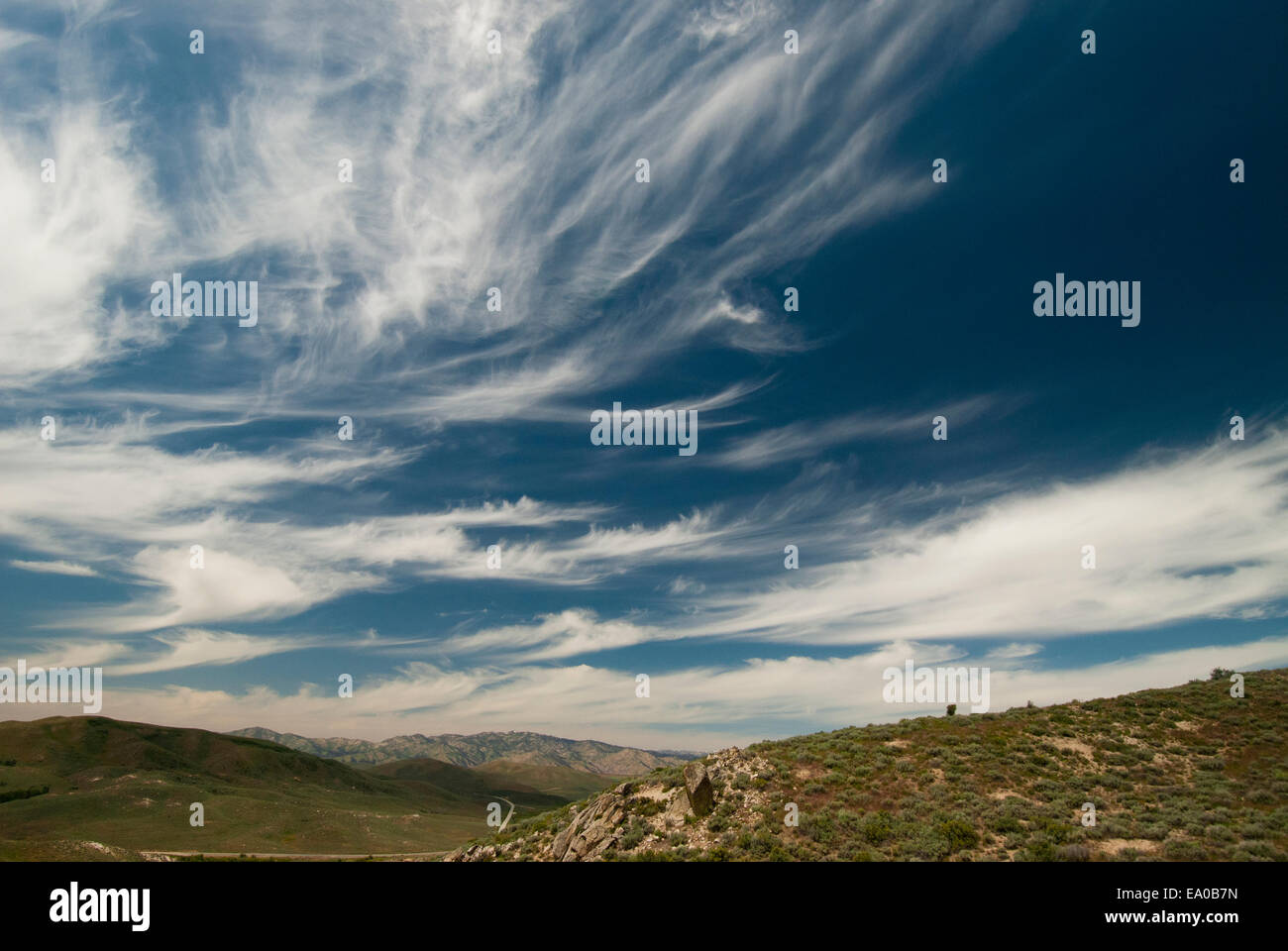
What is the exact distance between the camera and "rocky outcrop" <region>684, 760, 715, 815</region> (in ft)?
96.7

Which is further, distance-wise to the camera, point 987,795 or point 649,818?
point 649,818

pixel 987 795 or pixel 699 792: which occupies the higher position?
pixel 987 795

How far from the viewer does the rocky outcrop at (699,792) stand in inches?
1160

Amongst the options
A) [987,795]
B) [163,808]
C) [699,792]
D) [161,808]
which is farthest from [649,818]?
[161,808]

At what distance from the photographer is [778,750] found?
3750 centimetres

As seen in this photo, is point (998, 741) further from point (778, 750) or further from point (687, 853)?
point (687, 853)

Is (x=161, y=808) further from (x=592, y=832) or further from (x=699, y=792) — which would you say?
(x=699, y=792)

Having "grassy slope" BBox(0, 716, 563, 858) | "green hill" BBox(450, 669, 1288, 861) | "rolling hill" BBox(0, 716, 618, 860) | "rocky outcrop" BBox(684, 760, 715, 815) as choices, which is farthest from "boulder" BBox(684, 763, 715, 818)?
"grassy slope" BBox(0, 716, 563, 858)

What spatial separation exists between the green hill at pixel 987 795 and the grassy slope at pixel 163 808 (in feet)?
193

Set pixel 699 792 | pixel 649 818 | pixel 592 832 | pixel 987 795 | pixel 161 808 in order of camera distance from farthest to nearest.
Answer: pixel 161 808 < pixel 699 792 < pixel 649 818 < pixel 592 832 < pixel 987 795

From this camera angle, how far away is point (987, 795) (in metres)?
28.4

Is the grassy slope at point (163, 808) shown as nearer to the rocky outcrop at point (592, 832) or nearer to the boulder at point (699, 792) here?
the rocky outcrop at point (592, 832)
